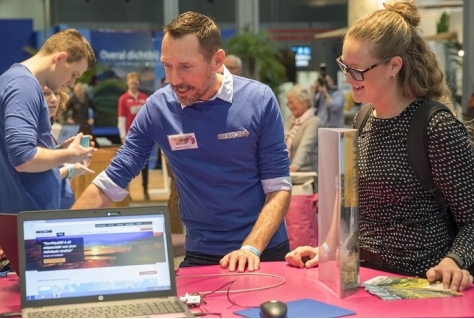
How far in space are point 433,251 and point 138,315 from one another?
41.0 inches

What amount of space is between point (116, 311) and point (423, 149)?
109cm

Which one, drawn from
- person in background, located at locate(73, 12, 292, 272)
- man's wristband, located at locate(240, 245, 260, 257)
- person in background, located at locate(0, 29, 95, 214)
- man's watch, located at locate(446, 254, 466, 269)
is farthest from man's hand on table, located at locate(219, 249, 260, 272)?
person in background, located at locate(0, 29, 95, 214)

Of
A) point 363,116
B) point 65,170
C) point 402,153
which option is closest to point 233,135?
point 363,116

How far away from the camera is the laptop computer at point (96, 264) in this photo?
2.14 meters

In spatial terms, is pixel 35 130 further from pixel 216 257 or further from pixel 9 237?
pixel 9 237

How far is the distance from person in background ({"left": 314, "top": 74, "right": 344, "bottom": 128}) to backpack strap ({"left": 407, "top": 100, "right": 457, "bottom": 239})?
7806 millimetres

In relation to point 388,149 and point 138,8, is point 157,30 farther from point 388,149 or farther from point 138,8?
point 388,149

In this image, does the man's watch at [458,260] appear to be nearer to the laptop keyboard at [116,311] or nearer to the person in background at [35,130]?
the laptop keyboard at [116,311]

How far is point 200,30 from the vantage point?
10.1 ft

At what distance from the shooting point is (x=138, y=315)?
2.09 meters

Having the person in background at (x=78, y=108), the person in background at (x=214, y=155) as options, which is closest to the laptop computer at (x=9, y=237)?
the person in background at (x=214, y=155)

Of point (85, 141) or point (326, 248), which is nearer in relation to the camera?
point (326, 248)

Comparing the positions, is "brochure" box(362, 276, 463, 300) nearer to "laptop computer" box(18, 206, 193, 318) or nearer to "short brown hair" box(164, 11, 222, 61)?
"laptop computer" box(18, 206, 193, 318)

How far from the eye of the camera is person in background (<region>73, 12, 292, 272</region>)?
3094 millimetres
